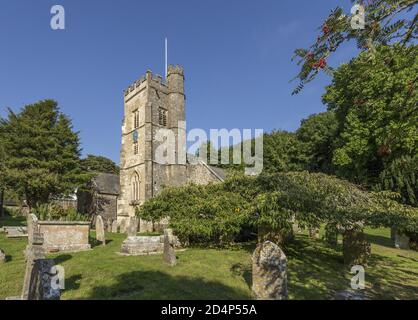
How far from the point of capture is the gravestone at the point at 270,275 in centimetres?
737

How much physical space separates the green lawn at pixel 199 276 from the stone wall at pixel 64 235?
1000mm

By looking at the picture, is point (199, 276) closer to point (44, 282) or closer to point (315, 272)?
point (315, 272)

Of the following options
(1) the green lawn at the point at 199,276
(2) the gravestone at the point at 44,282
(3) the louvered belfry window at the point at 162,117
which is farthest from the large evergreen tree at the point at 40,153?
(2) the gravestone at the point at 44,282

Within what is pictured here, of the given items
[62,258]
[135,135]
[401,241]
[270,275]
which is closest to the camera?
[270,275]

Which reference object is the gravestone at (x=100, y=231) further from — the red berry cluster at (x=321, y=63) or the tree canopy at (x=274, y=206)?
the red berry cluster at (x=321, y=63)

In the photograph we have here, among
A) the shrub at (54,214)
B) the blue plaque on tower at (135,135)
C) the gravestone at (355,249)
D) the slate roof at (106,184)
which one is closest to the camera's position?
the gravestone at (355,249)

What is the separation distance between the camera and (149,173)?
30266mm

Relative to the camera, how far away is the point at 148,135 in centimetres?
3130

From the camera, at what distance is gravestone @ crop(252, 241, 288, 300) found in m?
7.37

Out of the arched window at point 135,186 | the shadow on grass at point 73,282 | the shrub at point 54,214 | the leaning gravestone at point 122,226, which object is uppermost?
the arched window at point 135,186

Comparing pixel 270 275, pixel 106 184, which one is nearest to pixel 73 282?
pixel 270 275

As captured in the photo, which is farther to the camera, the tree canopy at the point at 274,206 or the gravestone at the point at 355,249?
the gravestone at the point at 355,249

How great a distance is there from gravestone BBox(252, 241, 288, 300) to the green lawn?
0.63m

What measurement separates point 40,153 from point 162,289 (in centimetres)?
2780
